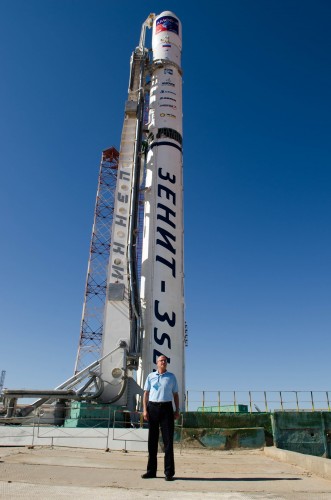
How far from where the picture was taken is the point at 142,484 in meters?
4.63

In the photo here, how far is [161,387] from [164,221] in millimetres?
12923

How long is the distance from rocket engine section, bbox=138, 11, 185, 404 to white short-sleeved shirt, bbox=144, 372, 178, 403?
409 inches

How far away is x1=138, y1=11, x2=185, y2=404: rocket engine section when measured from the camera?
16.3 meters

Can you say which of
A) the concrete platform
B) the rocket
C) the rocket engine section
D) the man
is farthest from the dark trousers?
the rocket engine section

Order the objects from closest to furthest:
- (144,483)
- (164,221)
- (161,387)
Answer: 1. (144,483)
2. (161,387)
3. (164,221)

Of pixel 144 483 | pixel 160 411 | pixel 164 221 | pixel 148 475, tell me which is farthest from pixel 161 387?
pixel 164 221

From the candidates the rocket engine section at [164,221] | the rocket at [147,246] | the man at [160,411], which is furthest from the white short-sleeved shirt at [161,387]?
the rocket engine section at [164,221]

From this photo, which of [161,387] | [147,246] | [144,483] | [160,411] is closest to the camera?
[144,483]

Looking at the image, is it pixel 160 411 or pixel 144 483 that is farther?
pixel 160 411

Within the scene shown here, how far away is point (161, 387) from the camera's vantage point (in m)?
5.62

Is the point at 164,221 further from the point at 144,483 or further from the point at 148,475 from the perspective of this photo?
the point at 144,483

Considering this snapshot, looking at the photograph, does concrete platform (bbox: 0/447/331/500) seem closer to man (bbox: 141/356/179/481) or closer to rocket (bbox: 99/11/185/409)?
man (bbox: 141/356/179/481)

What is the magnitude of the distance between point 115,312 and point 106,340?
3.78ft

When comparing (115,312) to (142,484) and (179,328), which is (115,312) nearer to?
(179,328)
